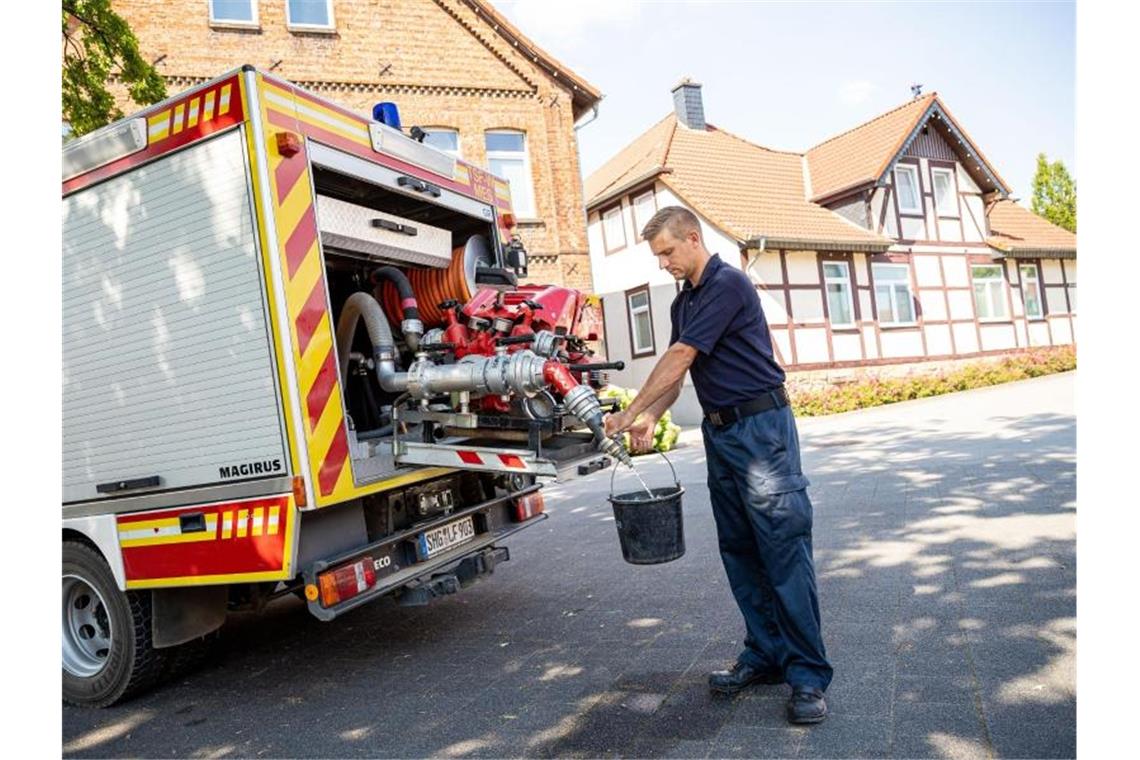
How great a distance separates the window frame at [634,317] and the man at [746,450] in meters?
17.5

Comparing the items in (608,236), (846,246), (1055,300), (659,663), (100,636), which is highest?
(608,236)

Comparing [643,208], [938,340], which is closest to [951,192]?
[938,340]

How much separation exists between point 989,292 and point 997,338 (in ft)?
4.45

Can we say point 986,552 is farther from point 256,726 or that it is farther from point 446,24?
point 446,24

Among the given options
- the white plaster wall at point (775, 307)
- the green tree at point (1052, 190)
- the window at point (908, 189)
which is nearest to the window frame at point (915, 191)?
the window at point (908, 189)

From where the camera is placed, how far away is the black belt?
342cm

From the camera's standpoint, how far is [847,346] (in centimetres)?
2028

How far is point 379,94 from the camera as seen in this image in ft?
52.5

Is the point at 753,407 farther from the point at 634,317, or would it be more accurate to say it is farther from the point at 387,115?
the point at 634,317

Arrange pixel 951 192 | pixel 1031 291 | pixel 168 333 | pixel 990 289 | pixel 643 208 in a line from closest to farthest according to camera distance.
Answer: pixel 168 333, pixel 643 208, pixel 951 192, pixel 990 289, pixel 1031 291

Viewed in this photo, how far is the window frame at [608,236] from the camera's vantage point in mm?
21938

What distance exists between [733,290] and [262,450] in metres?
2.18

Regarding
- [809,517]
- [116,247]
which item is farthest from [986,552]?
[116,247]

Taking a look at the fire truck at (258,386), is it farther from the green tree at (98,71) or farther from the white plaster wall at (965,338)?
the white plaster wall at (965,338)
